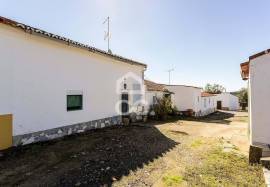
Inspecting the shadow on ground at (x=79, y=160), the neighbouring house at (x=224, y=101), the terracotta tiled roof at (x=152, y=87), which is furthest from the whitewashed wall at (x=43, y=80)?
the neighbouring house at (x=224, y=101)

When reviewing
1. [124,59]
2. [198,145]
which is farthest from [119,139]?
[124,59]

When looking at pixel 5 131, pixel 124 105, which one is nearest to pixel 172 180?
pixel 5 131

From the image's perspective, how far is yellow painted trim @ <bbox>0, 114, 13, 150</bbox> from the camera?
743 centimetres

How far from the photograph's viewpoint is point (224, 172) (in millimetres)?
6375

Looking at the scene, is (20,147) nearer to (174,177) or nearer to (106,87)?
(174,177)

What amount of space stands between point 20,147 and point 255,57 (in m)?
8.91

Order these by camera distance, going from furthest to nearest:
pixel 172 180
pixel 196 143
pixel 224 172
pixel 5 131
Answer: pixel 196 143
pixel 5 131
pixel 224 172
pixel 172 180

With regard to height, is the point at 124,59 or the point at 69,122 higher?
the point at 124,59

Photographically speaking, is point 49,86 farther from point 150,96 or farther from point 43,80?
point 150,96

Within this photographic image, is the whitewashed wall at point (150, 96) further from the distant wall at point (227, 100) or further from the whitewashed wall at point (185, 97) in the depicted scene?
the distant wall at point (227, 100)

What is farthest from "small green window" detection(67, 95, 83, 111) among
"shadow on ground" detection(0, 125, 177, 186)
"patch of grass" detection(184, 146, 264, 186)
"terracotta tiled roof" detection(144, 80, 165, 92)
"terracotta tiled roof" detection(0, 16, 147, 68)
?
"terracotta tiled roof" detection(144, 80, 165, 92)

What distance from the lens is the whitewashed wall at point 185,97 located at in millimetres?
25266

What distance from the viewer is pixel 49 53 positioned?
930cm

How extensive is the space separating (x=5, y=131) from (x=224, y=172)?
718 cm
